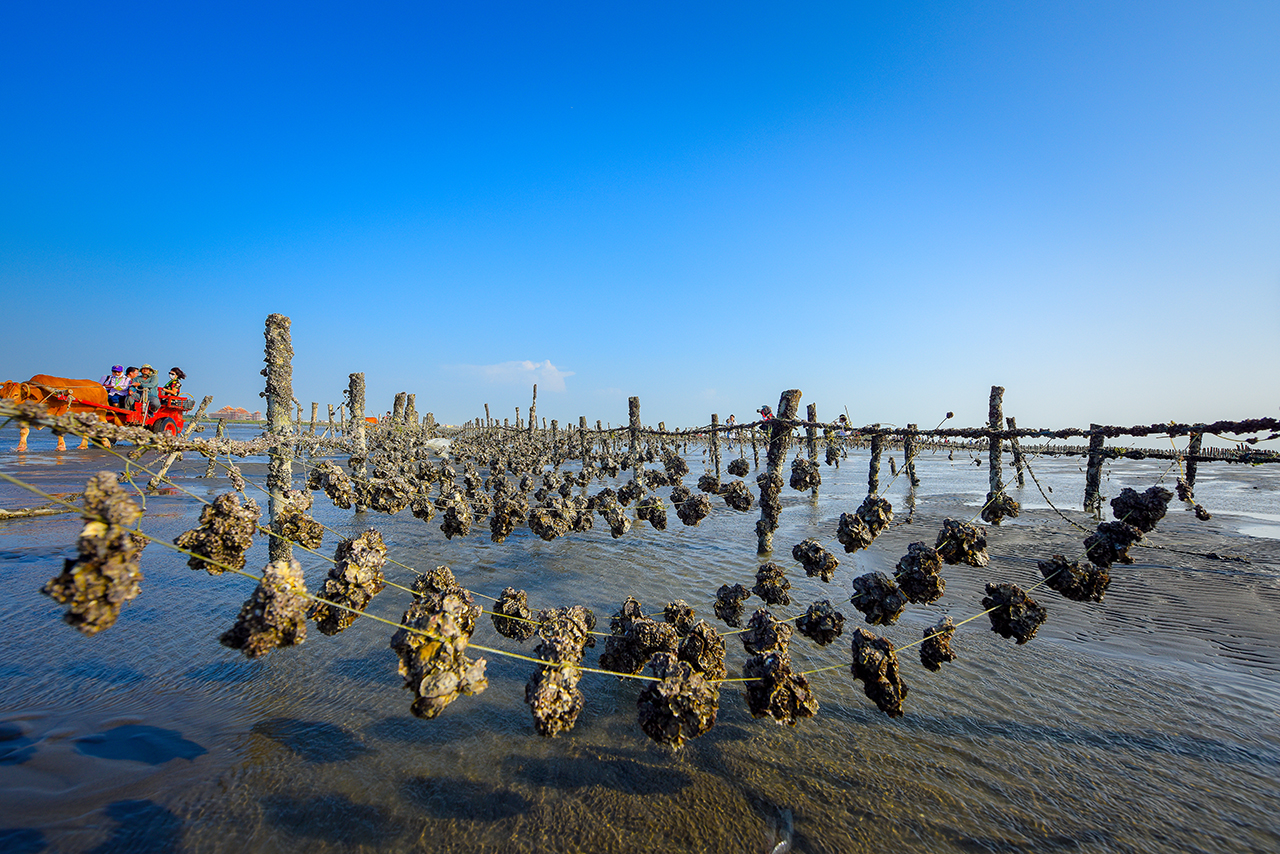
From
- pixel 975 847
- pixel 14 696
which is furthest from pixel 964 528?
pixel 14 696

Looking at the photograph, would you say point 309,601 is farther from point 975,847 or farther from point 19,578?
point 19,578

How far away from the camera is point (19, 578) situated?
7023mm

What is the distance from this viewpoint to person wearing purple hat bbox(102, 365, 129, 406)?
48.1 ft

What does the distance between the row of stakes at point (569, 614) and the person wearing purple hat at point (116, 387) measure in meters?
14.0

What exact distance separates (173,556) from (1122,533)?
45.2ft

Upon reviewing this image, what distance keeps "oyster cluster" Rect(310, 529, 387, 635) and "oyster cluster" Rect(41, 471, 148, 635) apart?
4.04ft

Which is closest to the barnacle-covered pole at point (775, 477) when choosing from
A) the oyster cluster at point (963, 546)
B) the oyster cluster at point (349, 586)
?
the oyster cluster at point (963, 546)

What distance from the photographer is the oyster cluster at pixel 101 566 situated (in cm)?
220

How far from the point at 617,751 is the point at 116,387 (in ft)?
63.6

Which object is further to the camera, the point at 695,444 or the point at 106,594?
the point at 695,444

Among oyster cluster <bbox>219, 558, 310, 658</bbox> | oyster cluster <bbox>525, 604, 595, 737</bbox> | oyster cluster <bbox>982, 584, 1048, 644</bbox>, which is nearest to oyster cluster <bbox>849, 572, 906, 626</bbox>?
oyster cluster <bbox>982, 584, 1048, 644</bbox>

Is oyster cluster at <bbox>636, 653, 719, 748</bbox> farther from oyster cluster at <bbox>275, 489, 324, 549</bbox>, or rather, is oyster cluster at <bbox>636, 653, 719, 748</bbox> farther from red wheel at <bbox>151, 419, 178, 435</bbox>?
red wheel at <bbox>151, 419, 178, 435</bbox>

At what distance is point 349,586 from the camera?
3.60 meters

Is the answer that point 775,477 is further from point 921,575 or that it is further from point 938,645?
point 938,645
